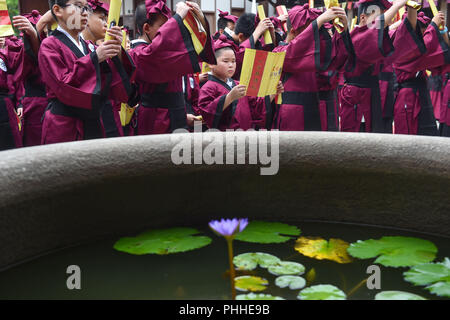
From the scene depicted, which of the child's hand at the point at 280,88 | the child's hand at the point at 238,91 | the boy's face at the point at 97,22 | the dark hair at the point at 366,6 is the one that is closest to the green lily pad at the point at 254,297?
the child's hand at the point at 238,91

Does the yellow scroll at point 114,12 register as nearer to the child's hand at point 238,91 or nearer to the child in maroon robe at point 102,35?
the child in maroon robe at point 102,35

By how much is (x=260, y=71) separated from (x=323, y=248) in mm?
1956

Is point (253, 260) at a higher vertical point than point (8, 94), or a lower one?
lower

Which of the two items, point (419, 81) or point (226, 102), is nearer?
point (226, 102)

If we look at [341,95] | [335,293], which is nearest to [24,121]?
[341,95]

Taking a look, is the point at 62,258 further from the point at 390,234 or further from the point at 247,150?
the point at 390,234

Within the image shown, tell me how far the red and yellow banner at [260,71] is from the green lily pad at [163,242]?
1.74 meters

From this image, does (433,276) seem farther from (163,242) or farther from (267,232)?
(163,242)

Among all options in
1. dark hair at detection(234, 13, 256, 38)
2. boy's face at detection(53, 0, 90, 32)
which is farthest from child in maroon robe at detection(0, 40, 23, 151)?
dark hair at detection(234, 13, 256, 38)

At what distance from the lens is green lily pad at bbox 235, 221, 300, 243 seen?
1.46 meters

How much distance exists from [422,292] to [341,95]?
430cm

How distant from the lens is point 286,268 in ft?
4.26

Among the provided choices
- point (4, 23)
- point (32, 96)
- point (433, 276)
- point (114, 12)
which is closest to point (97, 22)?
point (4, 23)
